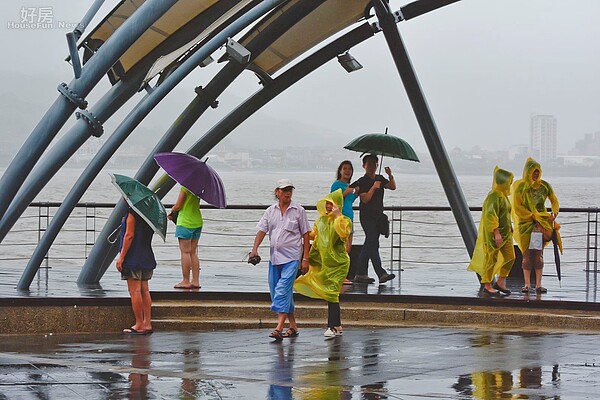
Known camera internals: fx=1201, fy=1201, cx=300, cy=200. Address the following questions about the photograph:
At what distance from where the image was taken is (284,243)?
11875 millimetres

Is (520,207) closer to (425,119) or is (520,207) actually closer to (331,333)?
(425,119)

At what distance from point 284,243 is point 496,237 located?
10.4ft

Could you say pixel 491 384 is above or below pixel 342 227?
below

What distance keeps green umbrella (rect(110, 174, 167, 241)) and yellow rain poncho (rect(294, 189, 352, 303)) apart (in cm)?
159

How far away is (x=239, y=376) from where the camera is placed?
927cm

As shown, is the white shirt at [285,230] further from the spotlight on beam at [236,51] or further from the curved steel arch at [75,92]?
the spotlight on beam at [236,51]

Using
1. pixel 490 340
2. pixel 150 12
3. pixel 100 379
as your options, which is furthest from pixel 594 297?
pixel 100 379

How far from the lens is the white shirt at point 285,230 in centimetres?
1188

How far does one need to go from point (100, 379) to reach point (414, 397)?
7.95 feet

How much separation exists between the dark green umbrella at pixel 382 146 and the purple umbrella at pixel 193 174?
1924 millimetres

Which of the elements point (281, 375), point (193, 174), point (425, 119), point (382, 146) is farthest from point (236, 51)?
point (281, 375)

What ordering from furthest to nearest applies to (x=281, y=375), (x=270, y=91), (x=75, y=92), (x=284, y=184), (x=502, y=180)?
(x=270, y=91) < (x=502, y=180) < (x=75, y=92) < (x=284, y=184) < (x=281, y=375)

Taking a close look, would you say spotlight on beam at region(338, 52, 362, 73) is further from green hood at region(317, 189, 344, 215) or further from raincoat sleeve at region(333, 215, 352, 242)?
raincoat sleeve at region(333, 215, 352, 242)

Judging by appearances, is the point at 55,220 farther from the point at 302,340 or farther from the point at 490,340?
the point at 490,340
